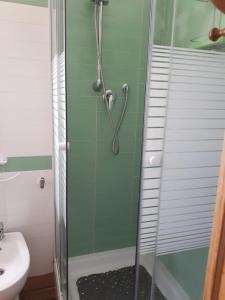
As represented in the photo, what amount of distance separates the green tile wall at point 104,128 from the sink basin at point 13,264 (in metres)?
0.48

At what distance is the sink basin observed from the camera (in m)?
1.46

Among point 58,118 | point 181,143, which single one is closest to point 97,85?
point 58,118

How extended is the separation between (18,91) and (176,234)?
4.59ft

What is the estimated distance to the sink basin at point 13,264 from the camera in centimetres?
146

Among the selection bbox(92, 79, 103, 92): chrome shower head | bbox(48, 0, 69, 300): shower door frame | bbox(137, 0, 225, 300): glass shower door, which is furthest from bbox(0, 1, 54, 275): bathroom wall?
bbox(137, 0, 225, 300): glass shower door

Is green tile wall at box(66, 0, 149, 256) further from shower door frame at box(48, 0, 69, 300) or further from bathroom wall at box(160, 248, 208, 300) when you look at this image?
bathroom wall at box(160, 248, 208, 300)

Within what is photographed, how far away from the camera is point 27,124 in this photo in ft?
6.09

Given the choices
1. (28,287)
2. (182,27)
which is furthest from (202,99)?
(28,287)

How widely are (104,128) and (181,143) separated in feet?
3.15

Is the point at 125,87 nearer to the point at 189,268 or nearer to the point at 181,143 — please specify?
the point at 181,143

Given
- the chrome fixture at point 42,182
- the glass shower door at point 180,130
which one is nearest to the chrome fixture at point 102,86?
the chrome fixture at point 42,182

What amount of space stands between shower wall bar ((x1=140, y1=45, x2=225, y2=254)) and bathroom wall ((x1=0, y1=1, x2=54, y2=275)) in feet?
3.37

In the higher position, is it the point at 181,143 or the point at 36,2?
the point at 36,2

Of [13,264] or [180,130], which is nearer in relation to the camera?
[180,130]
